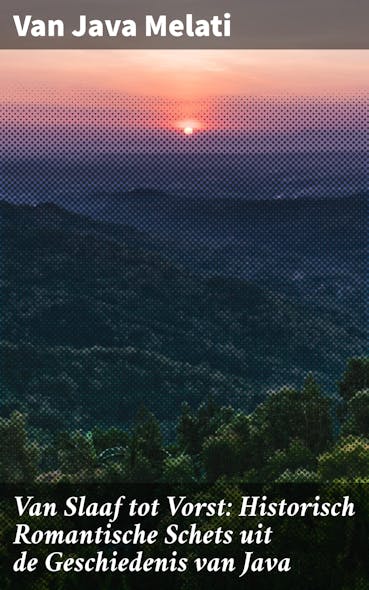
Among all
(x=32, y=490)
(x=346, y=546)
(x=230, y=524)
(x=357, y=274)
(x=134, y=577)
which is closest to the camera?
(x=230, y=524)

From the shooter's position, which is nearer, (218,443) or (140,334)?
(218,443)

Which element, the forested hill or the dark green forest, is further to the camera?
the forested hill

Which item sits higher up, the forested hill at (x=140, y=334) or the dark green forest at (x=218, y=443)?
the forested hill at (x=140, y=334)

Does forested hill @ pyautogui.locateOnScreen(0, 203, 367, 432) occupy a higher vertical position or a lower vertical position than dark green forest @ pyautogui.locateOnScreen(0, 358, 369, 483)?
higher

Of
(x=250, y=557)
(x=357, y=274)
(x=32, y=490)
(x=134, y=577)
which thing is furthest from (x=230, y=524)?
(x=357, y=274)

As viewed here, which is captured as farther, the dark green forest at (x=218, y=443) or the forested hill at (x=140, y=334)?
the forested hill at (x=140, y=334)

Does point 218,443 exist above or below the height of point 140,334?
below

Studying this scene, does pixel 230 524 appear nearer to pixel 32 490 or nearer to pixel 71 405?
pixel 32 490

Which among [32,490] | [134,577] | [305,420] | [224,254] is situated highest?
[224,254]
